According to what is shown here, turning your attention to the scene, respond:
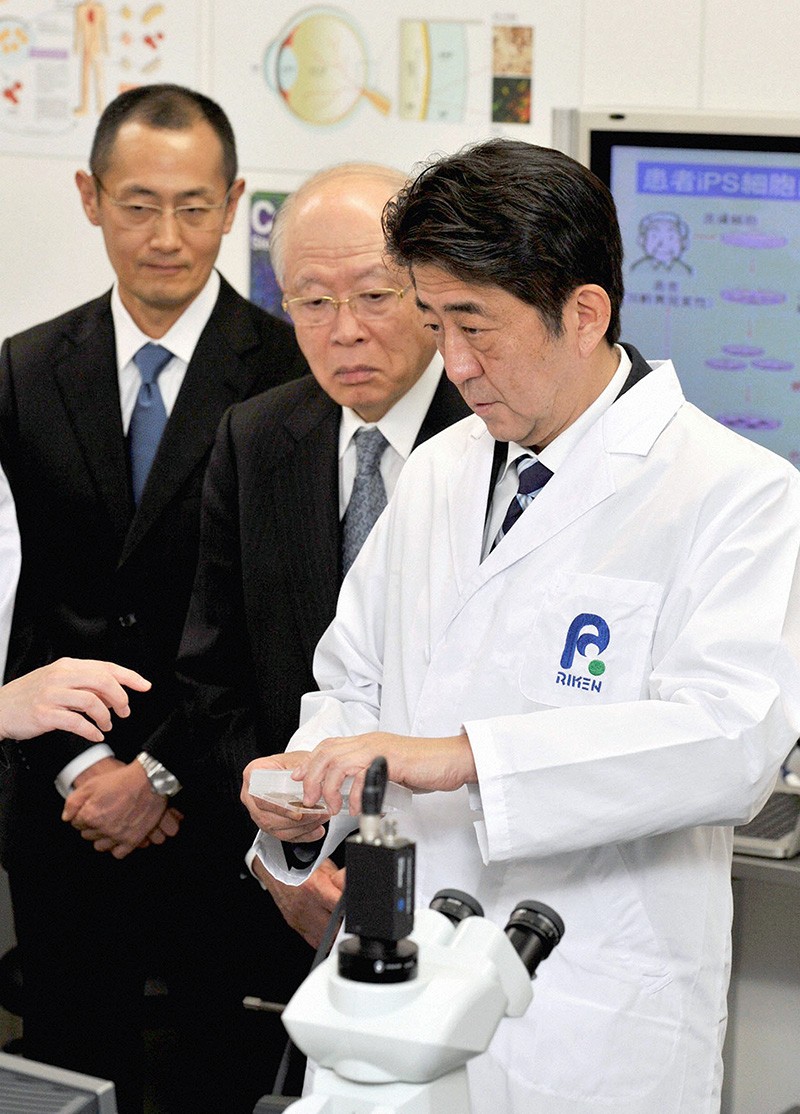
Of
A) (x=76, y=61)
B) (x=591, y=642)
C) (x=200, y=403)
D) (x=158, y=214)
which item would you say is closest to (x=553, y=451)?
(x=591, y=642)

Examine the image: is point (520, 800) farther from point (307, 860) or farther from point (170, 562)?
point (170, 562)

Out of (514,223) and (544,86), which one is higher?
(544,86)

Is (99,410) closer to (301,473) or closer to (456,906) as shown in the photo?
(301,473)

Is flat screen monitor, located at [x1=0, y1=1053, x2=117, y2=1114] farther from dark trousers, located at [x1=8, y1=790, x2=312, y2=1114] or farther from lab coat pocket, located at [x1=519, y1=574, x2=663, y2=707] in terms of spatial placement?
dark trousers, located at [x1=8, y1=790, x2=312, y2=1114]

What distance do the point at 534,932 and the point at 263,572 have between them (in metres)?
1.16

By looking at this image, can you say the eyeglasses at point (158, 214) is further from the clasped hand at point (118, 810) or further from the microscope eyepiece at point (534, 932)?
the microscope eyepiece at point (534, 932)

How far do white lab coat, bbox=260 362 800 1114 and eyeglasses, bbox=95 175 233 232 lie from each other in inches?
40.9

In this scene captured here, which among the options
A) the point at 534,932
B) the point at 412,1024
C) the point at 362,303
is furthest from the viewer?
the point at 362,303

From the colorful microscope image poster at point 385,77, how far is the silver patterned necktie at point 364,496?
1116mm

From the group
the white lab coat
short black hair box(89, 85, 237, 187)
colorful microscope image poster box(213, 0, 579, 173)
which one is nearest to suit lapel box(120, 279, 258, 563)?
short black hair box(89, 85, 237, 187)

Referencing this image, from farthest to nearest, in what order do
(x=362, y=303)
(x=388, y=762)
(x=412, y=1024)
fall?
1. (x=362, y=303)
2. (x=388, y=762)
3. (x=412, y=1024)

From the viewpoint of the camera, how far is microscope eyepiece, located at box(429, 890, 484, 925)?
933mm

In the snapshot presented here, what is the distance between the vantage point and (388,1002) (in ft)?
2.69

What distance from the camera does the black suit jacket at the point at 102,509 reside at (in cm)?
233
